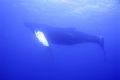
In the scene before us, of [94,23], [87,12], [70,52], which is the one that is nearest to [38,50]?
[70,52]

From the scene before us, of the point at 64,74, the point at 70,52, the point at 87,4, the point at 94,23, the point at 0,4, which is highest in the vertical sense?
the point at 70,52

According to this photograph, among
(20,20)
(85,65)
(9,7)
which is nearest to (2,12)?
(9,7)

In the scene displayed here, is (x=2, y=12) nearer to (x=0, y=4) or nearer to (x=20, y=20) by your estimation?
(x=0, y=4)

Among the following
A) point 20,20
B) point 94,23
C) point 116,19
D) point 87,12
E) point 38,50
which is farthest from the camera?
point 38,50

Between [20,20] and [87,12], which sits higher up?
[20,20]

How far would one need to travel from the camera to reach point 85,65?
182 ft

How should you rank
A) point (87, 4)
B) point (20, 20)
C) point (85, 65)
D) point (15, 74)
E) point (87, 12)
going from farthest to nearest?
point (85, 65)
point (15, 74)
point (20, 20)
point (87, 12)
point (87, 4)

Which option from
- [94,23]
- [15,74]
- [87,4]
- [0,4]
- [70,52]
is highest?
[70,52]

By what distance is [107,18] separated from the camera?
22.0 metres

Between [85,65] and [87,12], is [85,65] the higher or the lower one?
the higher one

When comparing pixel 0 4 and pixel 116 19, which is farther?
pixel 116 19

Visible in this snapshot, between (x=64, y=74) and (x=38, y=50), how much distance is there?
860 cm

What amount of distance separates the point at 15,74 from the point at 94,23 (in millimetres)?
31258

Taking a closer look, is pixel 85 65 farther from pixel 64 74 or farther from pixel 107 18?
pixel 107 18
